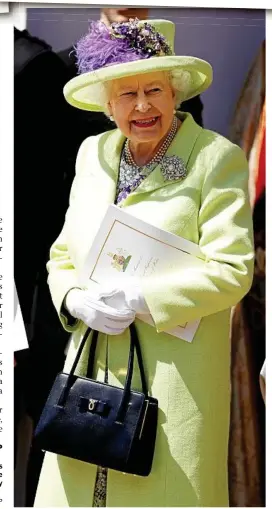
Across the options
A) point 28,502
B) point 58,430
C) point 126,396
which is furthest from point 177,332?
point 28,502

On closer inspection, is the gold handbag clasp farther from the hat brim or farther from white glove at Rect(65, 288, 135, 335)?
the hat brim

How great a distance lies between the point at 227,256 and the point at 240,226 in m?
0.09

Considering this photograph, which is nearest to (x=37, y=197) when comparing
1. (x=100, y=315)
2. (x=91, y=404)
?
(x=100, y=315)

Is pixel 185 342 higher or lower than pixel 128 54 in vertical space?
lower

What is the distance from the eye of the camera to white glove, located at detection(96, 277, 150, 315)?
2350 mm

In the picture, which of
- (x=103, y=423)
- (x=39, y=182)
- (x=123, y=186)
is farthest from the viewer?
(x=39, y=182)

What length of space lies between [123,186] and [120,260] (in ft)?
0.80

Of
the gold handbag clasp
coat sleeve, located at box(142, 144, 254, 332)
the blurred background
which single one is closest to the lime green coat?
coat sleeve, located at box(142, 144, 254, 332)

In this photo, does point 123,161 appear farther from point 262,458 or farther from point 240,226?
point 262,458

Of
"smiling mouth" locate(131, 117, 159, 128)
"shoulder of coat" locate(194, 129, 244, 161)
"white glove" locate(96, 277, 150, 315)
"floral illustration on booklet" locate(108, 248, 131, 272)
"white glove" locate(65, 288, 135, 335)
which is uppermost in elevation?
"smiling mouth" locate(131, 117, 159, 128)

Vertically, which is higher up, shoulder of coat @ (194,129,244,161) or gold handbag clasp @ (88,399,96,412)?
shoulder of coat @ (194,129,244,161)

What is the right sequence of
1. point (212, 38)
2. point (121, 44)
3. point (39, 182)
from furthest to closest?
point (212, 38) → point (39, 182) → point (121, 44)

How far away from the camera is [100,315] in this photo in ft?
7.70

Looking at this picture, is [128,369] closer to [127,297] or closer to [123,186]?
[127,297]
